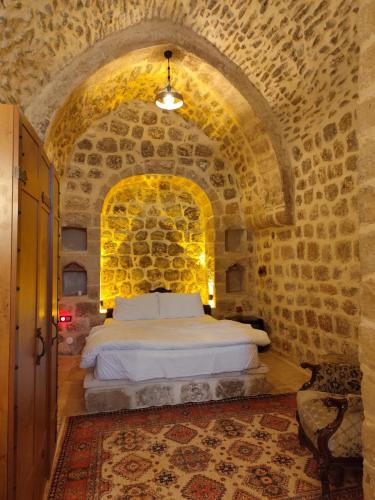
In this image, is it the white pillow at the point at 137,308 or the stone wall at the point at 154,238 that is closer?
the white pillow at the point at 137,308

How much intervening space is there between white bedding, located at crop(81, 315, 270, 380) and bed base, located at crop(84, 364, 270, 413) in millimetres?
70

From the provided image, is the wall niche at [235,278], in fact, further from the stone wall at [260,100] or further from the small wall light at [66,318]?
the small wall light at [66,318]

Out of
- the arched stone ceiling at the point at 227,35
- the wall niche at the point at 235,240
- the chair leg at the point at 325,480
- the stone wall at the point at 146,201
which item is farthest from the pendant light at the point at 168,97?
the chair leg at the point at 325,480

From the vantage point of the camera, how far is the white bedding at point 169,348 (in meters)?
2.81

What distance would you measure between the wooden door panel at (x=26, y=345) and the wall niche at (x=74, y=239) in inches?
132

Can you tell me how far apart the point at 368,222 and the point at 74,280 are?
4.35m

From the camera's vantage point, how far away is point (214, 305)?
520 cm

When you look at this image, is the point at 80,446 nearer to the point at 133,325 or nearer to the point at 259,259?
the point at 133,325

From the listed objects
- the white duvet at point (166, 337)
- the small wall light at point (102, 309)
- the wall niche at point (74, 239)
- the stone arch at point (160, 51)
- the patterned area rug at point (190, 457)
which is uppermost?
the stone arch at point (160, 51)

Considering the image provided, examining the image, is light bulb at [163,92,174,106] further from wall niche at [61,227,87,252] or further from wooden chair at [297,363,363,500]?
wooden chair at [297,363,363,500]

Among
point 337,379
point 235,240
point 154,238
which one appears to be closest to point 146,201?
point 154,238

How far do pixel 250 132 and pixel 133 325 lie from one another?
280cm

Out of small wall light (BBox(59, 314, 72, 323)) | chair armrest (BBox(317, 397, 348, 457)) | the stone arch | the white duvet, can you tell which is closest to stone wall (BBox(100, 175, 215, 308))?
small wall light (BBox(59, 314, 72, 323))

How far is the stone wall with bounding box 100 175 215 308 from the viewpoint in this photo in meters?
5.23
